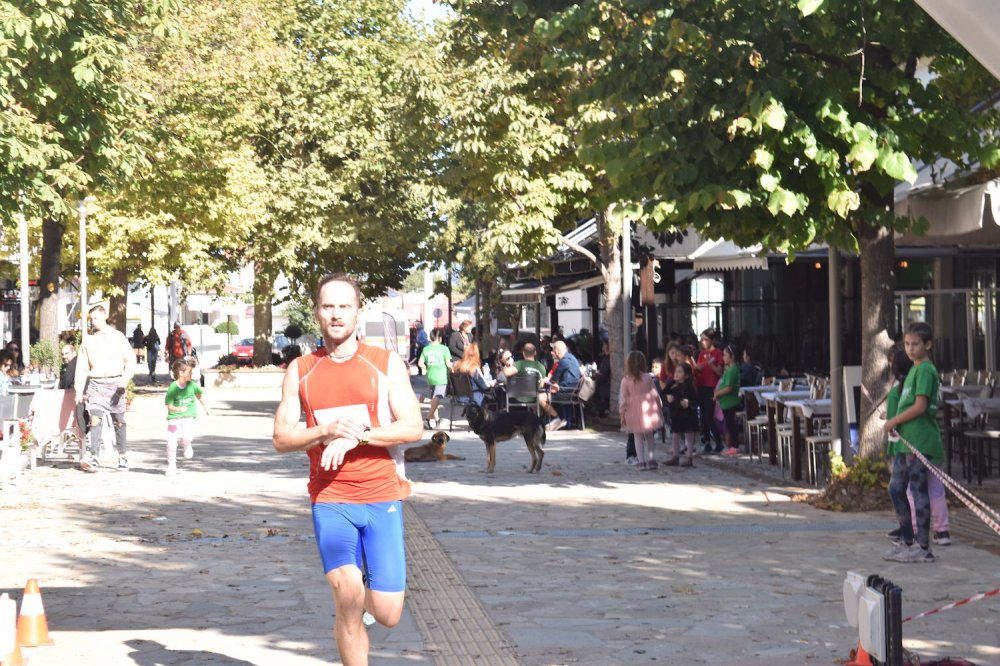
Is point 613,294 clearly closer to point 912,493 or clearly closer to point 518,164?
point 518,164

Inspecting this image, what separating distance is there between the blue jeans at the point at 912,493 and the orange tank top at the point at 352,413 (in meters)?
5.25

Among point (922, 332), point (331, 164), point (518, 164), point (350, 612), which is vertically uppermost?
point (331, 164)

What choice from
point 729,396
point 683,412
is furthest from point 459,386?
point 683,412

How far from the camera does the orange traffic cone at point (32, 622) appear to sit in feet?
23.7

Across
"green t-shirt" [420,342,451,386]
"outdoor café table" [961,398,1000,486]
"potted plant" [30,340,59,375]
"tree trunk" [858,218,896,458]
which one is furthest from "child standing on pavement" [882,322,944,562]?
"potted plant" [30,340,59,375]

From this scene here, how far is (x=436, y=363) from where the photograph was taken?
2472 centimetres

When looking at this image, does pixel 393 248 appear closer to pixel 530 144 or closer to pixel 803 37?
pixel 530 144

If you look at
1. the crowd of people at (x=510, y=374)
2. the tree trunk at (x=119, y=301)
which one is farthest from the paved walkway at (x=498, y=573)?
the tree trunk at (x=119, y=301)

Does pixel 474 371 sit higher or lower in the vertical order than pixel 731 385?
higher

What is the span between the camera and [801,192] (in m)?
12.1

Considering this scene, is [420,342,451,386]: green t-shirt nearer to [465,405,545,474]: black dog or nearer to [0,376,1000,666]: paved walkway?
[465,405,545,474]: black dog

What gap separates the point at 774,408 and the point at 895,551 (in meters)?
6.76

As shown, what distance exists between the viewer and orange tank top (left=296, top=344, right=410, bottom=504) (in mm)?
5691

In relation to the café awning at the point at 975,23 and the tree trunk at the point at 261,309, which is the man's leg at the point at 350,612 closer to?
the café awning at the point at 975,23
